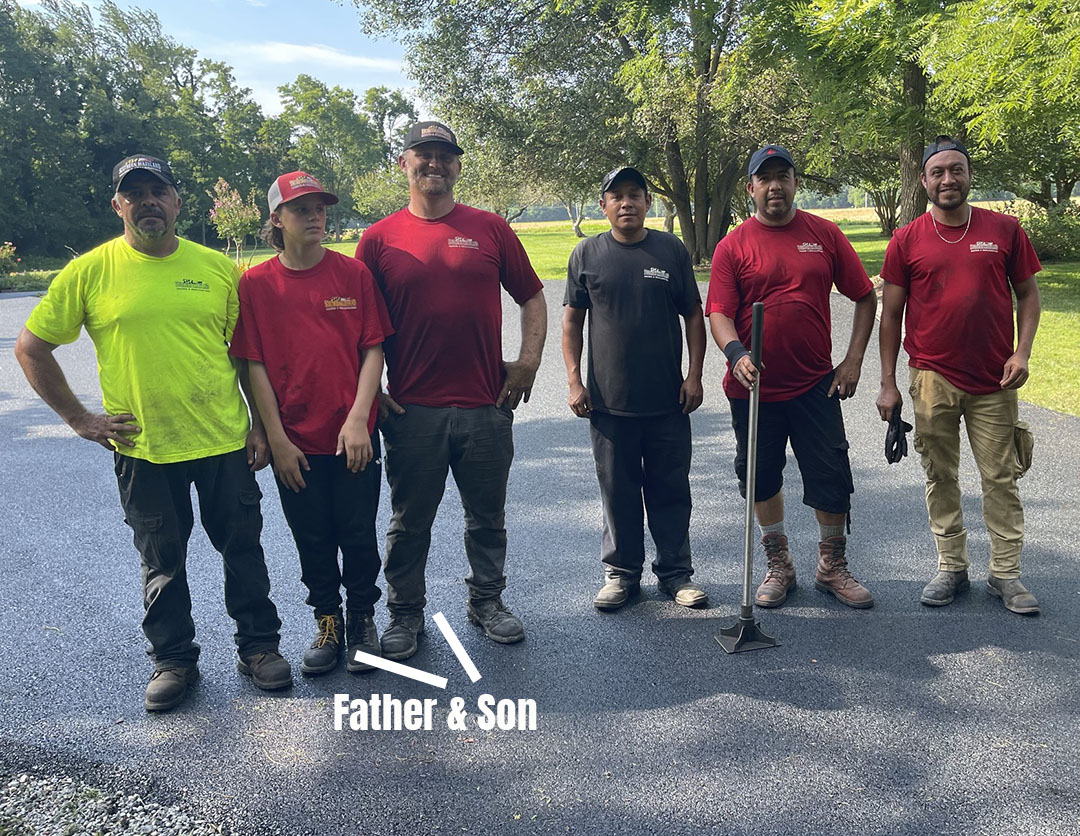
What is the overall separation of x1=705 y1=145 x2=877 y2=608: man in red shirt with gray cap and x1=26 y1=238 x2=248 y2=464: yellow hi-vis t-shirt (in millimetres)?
Result: 2231

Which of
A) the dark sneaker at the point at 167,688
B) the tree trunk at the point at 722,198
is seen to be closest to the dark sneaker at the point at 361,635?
the dark sneaker at the point at 167,688

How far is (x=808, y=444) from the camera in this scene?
4.25 meters

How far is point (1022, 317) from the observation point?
4.19 metres

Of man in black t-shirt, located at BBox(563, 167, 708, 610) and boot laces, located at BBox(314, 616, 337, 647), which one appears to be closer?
boot laces, located at BBox(314, 616, 337, 647)

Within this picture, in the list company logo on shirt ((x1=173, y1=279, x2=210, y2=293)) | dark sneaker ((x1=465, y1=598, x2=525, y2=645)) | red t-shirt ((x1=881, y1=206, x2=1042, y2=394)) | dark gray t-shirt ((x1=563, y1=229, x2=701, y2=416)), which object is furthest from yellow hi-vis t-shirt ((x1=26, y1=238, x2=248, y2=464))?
red t-shirt ((x1=881, y1=206, x2=1042, y2=394))

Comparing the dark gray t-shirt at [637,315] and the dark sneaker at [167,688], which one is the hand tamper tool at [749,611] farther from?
the dark sneaker at [167,688]

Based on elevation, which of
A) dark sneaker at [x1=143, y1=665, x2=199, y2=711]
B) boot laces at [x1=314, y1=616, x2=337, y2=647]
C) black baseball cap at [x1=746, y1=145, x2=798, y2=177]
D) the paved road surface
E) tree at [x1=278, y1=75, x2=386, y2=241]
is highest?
tree at [x1=278, y1=75, x2=386, y2=241]

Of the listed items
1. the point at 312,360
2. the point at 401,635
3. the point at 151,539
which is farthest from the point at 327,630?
the point at 312,360

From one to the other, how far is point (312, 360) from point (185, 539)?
92cm

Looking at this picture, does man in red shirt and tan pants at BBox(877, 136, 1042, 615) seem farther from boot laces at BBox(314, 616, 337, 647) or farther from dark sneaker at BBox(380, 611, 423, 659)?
boot laces at BBox(314, 616, 337, 647)

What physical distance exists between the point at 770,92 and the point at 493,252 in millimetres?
19042

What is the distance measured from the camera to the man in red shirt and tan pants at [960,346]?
4.03m

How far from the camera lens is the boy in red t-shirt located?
356cm

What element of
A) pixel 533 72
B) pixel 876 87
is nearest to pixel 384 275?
pixel 876 87
